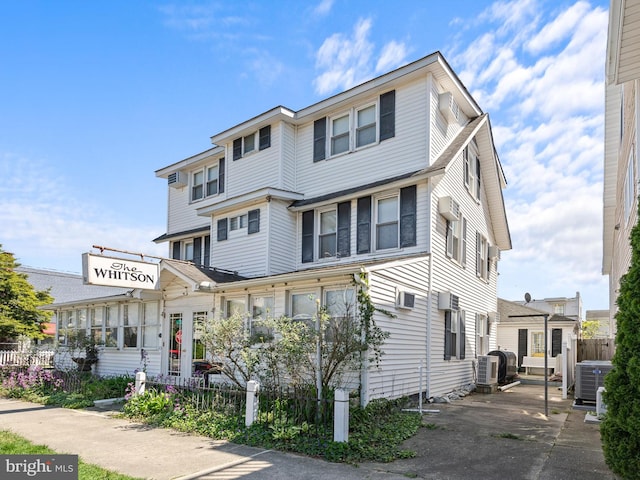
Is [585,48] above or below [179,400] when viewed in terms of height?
above

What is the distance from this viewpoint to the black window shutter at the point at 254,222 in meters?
14.6

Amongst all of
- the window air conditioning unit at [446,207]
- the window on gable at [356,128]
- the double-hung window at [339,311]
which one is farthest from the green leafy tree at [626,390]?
the window on gable at [356,128]

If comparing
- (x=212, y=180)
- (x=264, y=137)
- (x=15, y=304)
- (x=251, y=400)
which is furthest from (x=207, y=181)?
(x=251, y=400)

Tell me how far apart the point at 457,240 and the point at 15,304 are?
18566mm

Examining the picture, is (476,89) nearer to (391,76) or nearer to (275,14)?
(391,76)

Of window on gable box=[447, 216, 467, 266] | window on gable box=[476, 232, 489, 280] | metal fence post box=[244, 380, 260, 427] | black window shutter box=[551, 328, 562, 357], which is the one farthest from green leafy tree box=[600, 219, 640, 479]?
black window shutter box=[551, 328, 562, 357]

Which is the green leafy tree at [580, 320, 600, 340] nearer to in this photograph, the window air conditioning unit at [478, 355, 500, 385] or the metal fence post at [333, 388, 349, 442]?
the window air conditioning unit at [478, 355, 500, 385]

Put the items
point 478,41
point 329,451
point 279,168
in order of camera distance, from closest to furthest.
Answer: point 329,451
point 478,41
point 279,168

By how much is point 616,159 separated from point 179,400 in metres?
14.8

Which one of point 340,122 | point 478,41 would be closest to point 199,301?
point 340,122

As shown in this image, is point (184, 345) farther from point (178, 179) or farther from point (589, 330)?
point (589, 330)

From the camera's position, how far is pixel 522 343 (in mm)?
23984

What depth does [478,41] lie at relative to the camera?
28.1ft

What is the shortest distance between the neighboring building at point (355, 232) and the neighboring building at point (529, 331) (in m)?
6.54
